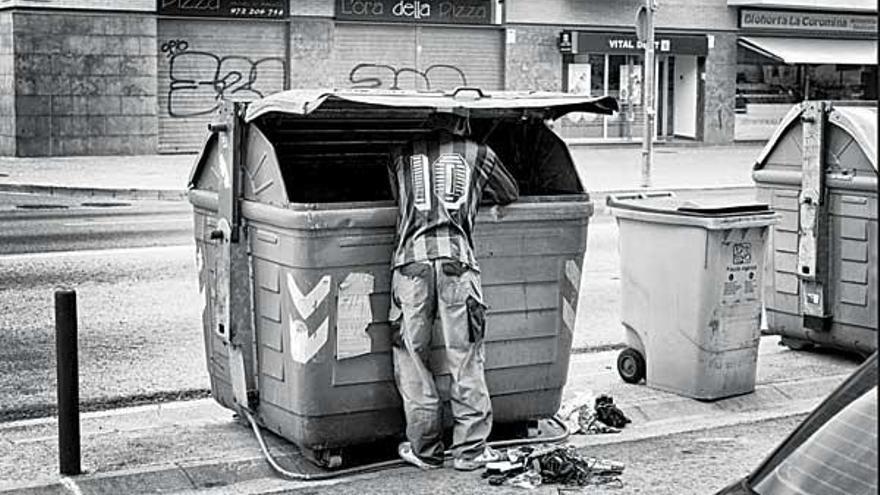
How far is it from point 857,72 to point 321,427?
33.2 meters

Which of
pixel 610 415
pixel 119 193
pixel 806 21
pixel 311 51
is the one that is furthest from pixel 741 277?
pixel 806 21

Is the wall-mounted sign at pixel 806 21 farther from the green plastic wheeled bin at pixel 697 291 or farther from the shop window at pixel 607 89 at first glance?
the green plastic wheeled bin at pixel 697 291

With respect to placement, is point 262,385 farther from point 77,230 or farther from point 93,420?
point 77,230

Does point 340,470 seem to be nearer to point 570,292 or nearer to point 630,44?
point 570,292

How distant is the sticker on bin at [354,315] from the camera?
230 inches

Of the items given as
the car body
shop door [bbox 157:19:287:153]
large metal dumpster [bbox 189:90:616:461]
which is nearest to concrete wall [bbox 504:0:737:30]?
shop door [bbox 157:19:287:153]

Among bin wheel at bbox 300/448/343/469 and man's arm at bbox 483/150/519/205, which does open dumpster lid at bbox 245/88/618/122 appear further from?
bin wheel at bbox 300/448/343/469

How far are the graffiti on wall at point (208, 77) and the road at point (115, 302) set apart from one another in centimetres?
1039

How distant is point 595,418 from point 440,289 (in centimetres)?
146

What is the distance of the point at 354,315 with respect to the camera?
5867mm

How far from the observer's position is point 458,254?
5.88 m

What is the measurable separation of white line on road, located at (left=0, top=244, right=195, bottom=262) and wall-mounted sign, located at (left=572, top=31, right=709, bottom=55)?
18948 mm

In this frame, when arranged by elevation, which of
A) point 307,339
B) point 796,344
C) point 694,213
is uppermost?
point 694,213

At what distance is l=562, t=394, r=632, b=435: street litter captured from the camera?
267 inches
